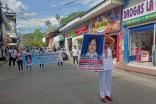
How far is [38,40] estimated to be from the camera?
139m

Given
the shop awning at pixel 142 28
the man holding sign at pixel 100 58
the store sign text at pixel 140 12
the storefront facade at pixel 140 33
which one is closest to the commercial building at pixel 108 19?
the storefront facade at pixel 140 33

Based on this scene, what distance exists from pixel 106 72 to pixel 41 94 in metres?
2.66

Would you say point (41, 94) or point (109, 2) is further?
point (109, 2)

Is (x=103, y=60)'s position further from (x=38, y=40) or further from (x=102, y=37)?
(x=38, y=40)

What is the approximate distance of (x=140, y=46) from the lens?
70.4 feet

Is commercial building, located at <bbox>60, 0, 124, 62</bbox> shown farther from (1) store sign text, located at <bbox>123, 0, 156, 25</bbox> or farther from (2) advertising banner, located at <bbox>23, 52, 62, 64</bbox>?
(2) advertising banner, located at <bbox>23, 52, 62, 64</bbox>

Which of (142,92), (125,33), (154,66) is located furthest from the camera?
(125,33)

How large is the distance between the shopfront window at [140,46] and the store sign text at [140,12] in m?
1.09

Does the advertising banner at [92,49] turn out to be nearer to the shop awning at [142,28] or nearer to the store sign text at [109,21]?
the shop awning at [142,28]

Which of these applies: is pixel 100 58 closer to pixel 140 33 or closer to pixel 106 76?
pixel 106 76

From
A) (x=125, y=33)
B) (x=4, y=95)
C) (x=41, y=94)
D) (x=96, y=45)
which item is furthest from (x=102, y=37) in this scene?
(x=125, y=33)

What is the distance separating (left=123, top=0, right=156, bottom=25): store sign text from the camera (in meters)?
17.3

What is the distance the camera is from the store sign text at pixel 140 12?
17.3 meters

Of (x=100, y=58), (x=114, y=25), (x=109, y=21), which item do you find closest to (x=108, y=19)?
(x=109, y=21)
